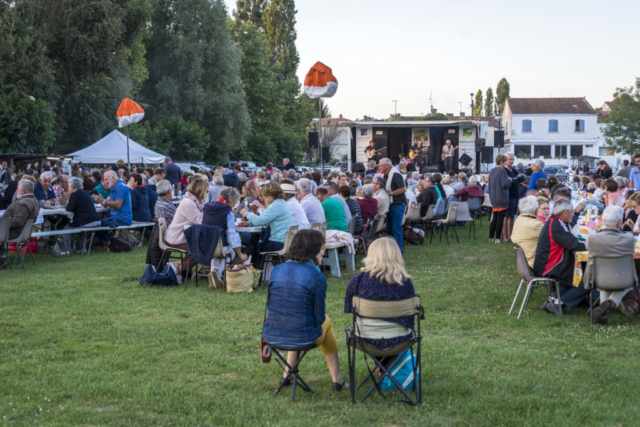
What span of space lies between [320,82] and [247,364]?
297 inches

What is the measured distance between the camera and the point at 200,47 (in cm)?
3594

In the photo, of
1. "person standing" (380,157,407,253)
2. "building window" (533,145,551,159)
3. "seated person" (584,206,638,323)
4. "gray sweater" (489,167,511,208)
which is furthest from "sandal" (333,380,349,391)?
"building window" (533,145,551,159)

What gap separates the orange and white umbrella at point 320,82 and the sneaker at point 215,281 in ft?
15.2

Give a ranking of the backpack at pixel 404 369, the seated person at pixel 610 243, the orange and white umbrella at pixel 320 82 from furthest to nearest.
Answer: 1. the orange and white umbrella at pixel 320 82
2. the seated person at pixel 610 243
3. the backpack at pixel 404 369

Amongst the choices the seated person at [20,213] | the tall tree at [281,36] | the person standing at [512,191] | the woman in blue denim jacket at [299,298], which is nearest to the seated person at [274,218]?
the seated person at [20,213]

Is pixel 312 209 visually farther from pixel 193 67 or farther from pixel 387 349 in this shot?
pixel 193 67

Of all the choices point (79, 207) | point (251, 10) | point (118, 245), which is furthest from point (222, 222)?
point (251, 10)

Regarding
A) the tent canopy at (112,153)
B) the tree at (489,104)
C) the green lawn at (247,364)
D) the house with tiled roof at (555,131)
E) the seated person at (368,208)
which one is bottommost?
the green lawn at (247,364)

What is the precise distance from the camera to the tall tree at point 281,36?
54406mm

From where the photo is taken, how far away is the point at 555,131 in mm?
59656

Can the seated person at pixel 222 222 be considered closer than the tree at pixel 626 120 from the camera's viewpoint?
Yes

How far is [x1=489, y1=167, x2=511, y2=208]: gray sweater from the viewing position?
12.1 metres

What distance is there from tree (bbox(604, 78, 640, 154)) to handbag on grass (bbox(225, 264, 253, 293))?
43751 millimetres

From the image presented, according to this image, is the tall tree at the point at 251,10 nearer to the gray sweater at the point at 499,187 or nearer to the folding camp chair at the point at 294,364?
the gray sweater at the point at 499,187
